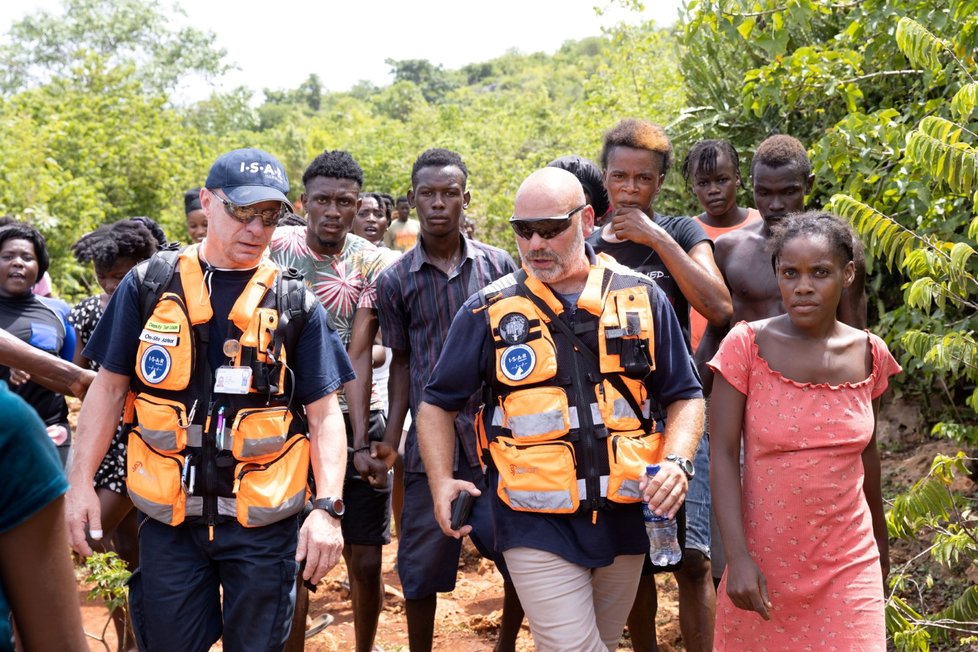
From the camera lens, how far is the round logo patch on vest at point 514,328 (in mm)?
3912

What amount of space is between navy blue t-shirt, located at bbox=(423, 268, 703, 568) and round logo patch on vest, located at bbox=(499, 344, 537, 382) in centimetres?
9

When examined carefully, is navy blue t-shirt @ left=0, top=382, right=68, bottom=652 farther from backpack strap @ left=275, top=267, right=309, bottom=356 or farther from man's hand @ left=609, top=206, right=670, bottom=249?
man's hand @ left=609, top=206, right=670, bottom=249

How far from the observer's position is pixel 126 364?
394 cm

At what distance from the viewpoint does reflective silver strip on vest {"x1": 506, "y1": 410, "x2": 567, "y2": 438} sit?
3.82 meters

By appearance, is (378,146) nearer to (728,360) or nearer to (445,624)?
(445,624)

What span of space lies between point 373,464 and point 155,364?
1588 millimetres

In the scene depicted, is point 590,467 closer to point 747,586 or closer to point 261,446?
point 747,586

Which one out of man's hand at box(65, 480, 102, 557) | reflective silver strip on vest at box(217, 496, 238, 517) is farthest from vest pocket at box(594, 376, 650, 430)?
man's hand at box(65, 480, 102, 557)

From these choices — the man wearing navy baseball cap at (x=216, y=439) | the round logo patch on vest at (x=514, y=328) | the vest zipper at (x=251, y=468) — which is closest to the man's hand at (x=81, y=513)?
the man wearing navy baseball cap at (x=216, y=439)

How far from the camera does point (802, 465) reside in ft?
12.8

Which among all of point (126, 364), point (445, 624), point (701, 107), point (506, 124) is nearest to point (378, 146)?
point (506, 124)

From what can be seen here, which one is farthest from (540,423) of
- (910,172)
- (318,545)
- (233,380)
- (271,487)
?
(910,172)

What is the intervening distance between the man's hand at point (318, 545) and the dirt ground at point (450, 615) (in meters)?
2.60

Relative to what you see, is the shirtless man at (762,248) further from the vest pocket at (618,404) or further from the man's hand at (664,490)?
the man's hand at (664,490)
